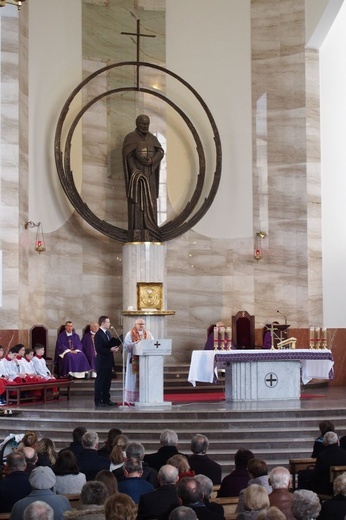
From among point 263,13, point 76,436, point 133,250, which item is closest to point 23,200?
point 133,250

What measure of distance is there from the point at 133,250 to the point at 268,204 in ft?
10.4

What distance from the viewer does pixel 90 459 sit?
850 centimetres

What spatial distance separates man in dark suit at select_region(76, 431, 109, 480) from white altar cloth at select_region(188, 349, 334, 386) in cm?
619

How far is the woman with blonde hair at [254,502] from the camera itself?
6.03 m

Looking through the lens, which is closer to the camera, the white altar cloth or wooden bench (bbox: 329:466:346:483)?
wooden bench (bbox: 329:466:346:483)

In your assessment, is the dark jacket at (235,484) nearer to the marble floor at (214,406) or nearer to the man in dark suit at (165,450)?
the man in dark suit at (165,450)

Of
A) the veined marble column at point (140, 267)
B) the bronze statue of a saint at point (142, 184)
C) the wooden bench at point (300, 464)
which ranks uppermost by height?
the bronze statue of a saint at point (142, 184)

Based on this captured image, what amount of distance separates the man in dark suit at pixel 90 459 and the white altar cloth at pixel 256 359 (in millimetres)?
6191

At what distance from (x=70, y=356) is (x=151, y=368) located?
11.7 feet

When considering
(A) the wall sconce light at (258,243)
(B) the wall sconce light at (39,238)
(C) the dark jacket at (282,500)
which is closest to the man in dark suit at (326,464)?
(C) the dark jacket at (282,500)

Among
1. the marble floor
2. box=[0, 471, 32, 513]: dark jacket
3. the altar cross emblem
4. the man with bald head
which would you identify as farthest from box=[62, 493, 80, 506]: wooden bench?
the altar cross emblem

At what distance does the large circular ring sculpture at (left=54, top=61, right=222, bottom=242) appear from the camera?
18188 mm

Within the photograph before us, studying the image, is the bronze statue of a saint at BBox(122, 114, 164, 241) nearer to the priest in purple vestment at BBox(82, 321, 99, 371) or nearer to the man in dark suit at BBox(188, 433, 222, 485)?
the priest in purple vestment at BBox(82, 321, 99, 371)

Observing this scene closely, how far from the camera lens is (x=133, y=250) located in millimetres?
18266
